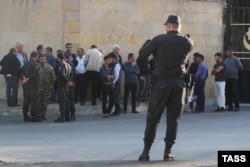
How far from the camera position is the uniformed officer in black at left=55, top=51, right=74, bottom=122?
50.9ft

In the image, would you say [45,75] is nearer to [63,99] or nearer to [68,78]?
[68,78]

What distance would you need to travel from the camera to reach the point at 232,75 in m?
18.7

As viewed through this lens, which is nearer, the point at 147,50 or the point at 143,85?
the point at 147,50

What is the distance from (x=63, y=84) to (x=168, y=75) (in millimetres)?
7495

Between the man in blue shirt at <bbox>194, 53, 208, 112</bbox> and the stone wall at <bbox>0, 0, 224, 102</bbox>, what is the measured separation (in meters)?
1.98

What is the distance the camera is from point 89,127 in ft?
48.1

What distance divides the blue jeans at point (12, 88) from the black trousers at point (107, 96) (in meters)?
2.72

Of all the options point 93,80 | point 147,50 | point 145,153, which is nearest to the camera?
point 147,50

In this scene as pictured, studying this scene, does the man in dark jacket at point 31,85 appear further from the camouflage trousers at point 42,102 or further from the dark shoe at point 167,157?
the dark shoe at point 167,157

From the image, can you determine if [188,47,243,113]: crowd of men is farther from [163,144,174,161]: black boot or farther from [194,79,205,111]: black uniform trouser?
[163,144,174,161]: black boot

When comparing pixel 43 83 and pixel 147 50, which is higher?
pixel 147 50

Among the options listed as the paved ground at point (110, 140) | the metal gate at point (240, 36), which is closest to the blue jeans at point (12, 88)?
the paved ground at point (110, 140)

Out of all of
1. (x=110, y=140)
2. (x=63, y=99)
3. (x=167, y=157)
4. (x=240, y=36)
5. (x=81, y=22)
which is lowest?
(x=110, y=140)

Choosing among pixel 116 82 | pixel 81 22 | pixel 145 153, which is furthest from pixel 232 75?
pixel 145 153
